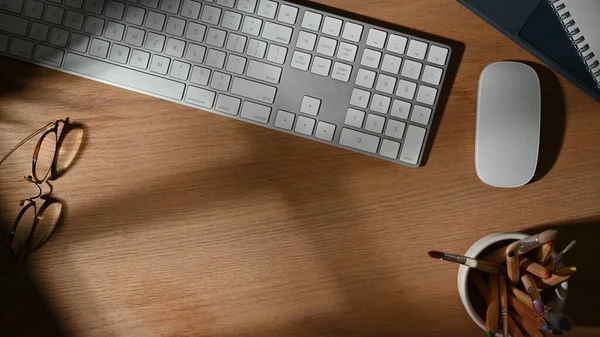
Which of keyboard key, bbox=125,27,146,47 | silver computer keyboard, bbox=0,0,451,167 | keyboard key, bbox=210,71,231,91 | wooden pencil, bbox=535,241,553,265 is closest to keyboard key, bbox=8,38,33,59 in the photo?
silver computer keyboard, bbox=0,0,451,167

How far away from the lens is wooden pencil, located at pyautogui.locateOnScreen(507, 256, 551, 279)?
Answer: 0.61 m

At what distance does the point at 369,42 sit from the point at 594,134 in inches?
11.7

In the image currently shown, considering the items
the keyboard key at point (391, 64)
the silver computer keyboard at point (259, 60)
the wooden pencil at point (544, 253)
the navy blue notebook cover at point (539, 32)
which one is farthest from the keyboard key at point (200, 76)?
the wooden pencil at point (544, 253)

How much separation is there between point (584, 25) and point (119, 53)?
542mm

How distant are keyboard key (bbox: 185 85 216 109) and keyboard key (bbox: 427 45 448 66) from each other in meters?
0.26

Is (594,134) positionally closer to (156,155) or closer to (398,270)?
(398,270)

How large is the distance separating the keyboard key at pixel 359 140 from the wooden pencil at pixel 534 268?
0.21 metres

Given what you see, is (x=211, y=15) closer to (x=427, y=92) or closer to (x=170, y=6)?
(x=170, y=6)

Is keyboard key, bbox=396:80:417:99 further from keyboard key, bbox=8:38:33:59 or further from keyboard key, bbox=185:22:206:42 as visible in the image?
keyboard key, bbox=8:38:33:59

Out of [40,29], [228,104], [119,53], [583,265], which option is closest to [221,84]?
[228,104]

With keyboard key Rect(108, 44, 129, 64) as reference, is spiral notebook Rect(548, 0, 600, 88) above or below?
above

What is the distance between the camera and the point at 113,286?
2.43 feet

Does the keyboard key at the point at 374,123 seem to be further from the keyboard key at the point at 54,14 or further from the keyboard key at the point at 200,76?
the keyboard key at the point at 54,14

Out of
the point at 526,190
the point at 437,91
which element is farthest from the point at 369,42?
the point at 526,190
